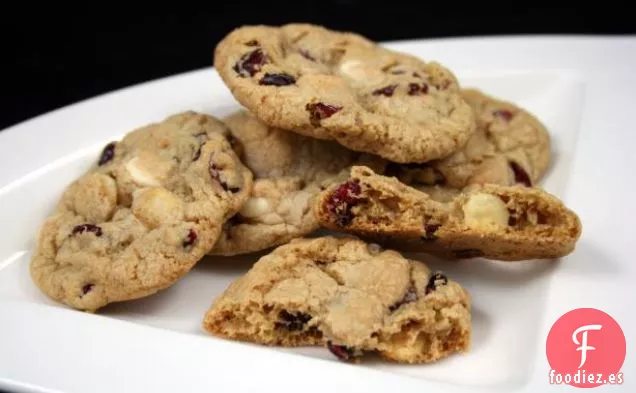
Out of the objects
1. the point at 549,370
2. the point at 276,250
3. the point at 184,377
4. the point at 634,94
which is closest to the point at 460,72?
the point at 634,94

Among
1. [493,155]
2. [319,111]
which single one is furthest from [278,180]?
[493,155]

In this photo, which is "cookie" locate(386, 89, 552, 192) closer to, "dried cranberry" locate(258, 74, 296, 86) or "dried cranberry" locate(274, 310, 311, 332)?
"dried cranberry" locate(258, 74, 296, 86)

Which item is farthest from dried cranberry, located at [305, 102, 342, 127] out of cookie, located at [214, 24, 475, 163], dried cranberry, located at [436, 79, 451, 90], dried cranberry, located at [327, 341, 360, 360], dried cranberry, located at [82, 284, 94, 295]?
dried cranberry, located at [82, 284, 94, 295]

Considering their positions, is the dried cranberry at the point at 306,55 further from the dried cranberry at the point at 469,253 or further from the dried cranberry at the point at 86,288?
the dried cranberry at the point at 86,288

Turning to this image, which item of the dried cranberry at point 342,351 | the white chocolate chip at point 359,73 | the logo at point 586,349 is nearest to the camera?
the logo at point 586,349

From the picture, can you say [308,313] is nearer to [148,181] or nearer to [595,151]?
[148,181]

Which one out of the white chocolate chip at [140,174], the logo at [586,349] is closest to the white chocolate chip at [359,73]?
the white chocolate chip at [140,174]

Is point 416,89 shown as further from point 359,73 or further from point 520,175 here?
point 520,175
